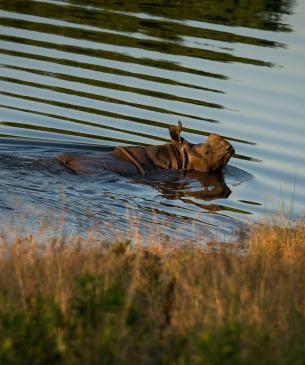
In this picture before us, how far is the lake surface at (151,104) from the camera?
38.9ft

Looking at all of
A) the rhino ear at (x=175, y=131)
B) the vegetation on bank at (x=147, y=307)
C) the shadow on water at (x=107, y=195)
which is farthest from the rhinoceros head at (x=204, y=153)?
the vegetation on bank at (x=147, y=307)

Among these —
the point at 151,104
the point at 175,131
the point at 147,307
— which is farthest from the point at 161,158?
the point at 147,307

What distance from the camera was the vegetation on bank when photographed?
5.47m

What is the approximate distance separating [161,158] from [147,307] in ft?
25.2

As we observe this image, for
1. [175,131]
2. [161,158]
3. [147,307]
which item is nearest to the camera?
[147,307]

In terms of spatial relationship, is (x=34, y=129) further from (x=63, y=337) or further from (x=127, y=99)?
(x=63, y=337)

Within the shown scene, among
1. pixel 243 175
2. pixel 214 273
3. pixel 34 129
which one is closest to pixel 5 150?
pixel 34 129

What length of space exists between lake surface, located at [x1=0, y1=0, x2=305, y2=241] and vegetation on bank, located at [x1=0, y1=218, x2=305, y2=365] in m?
2.33

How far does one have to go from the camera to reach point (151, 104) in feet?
57.2

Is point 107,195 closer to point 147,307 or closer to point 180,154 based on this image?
point 180,154

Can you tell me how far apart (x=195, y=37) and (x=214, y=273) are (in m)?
16.8

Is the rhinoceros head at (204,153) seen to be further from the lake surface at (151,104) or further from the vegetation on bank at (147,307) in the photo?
the vegetation on bank at (147,307)

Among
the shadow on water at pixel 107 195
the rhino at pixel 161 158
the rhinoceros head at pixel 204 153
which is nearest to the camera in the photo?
the shadow on water at pixel 107 195

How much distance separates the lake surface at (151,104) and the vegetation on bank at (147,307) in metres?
2.33
